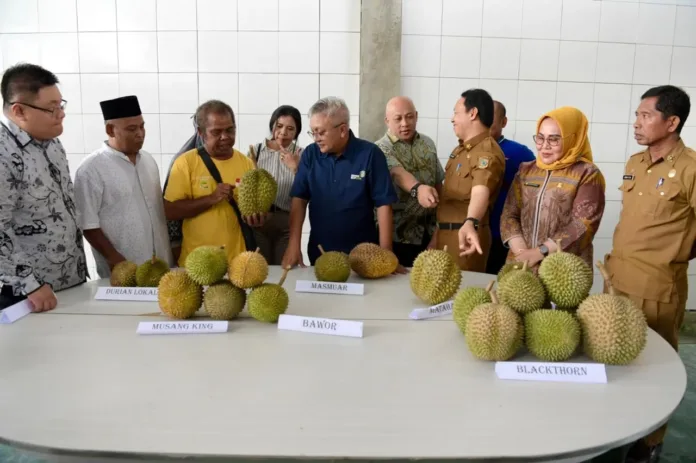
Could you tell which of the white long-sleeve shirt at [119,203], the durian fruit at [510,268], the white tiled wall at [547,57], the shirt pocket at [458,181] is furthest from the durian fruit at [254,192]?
the white tiled wall at [547,57]

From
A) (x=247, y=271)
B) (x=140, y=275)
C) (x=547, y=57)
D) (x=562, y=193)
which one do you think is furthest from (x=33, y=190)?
(x=547, y=57)

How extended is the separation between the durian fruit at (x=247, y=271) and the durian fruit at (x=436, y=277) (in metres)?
0.53

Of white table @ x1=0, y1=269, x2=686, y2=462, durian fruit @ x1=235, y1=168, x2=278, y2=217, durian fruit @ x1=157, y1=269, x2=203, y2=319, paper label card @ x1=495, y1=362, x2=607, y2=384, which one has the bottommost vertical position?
white table @ x1=0, y1=269, x2=686, y2=462

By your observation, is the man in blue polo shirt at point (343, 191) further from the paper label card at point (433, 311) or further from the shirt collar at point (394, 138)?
the paper label card at point (433, 311)

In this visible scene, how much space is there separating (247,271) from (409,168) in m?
1.64

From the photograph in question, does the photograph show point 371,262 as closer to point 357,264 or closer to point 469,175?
point 357,264

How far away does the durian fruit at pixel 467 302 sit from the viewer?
1.36 m

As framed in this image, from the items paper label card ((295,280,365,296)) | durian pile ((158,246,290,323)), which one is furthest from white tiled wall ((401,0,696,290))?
durian pile ((158,246,290,323))

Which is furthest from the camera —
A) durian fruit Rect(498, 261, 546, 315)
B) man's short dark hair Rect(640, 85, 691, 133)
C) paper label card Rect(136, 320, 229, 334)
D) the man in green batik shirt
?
the man in green batik shirt

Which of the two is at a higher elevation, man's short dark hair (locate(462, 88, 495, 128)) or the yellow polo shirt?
man's short dark hair (locate(462, 88, 495, 128))

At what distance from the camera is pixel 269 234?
9.50 feet

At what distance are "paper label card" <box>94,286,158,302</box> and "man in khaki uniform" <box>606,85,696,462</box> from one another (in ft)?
6.61

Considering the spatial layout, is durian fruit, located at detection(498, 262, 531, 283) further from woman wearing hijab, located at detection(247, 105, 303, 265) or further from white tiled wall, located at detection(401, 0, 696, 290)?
white tiled wall, located at detection(401, 0, 696, 290)

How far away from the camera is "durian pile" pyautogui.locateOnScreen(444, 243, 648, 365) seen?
119 cm
